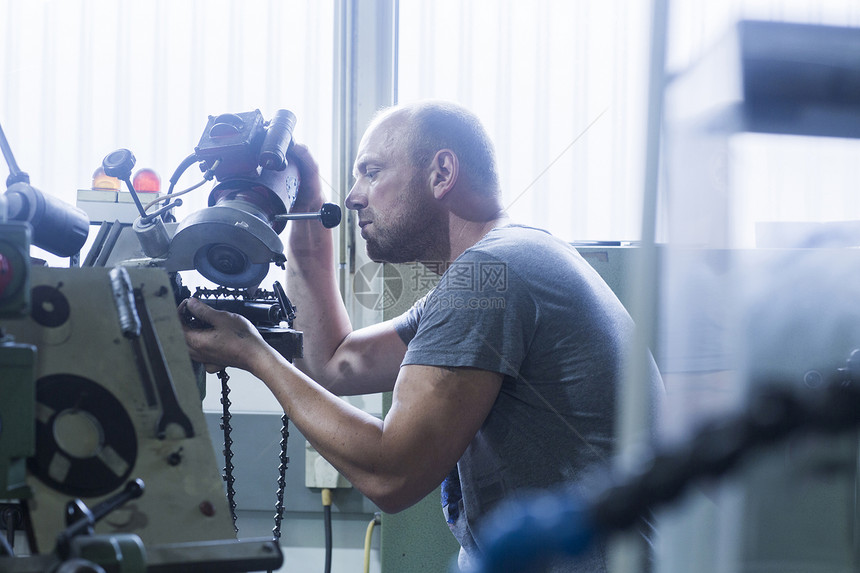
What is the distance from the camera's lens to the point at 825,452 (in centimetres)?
25

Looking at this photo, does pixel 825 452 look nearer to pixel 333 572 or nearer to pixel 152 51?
pixel 333 572

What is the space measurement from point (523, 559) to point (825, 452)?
0.43ft

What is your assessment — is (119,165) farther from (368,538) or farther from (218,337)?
(368,538)

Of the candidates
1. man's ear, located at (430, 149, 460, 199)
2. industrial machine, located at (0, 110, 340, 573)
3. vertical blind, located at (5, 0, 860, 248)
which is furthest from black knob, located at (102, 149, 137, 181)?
vertical blind, located at (5, 0, 860, 248)

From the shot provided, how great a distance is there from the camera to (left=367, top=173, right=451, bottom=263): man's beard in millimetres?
1249

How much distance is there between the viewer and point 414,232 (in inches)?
49.8

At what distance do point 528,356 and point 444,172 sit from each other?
0.42 m

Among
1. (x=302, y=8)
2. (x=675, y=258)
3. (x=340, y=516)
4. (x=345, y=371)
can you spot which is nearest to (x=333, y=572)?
(x=340, y=516)

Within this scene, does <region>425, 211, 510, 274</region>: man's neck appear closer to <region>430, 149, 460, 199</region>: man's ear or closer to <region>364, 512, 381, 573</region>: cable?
<region>430, 149, 460, 199</region>: man's ear

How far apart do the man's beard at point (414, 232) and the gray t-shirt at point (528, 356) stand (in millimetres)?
254

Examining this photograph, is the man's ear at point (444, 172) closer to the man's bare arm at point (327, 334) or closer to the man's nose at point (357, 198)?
the man's nose at point (357, 198)

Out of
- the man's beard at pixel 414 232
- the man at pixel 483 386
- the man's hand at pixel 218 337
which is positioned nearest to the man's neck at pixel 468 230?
the man's beard at pixel 414 232

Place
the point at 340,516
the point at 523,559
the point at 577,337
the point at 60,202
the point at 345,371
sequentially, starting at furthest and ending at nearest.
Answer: the point at 340,516 → the point at 345,371 → the point at 577,337 → the point at 60,202 → the point at 523,559

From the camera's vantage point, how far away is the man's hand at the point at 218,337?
0.84 m
